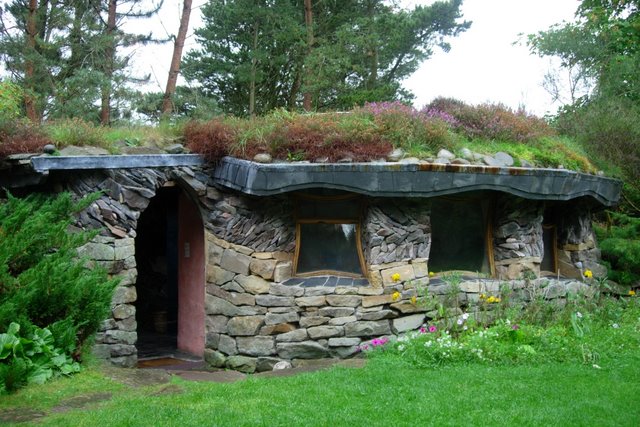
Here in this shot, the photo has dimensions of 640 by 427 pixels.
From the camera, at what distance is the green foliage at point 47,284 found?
5.79m

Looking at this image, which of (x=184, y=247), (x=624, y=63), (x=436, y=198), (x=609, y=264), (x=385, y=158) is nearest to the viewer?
(x=385, y=158)

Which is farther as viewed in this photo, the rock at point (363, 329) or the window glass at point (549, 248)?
the window glass at point (549, 248)

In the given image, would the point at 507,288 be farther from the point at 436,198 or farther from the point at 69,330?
the point at 69,330

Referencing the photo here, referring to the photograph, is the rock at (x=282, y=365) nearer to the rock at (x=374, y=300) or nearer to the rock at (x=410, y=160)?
the rock at (x=374, y=300)

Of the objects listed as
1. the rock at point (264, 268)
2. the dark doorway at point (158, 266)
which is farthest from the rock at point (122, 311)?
the dark doorway at point (158, 266)

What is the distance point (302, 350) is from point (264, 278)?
1.02 m

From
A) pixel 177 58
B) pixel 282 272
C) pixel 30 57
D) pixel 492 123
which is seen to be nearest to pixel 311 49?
pixel 177 58

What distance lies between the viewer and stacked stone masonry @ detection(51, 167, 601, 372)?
8344 millimetres

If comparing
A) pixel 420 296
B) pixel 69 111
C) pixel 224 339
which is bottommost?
pixel 224 339

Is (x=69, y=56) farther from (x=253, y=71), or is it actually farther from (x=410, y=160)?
(x=410, y=160)

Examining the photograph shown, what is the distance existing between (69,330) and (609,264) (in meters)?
9.09

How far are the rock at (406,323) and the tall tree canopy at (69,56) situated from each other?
9.93 metres

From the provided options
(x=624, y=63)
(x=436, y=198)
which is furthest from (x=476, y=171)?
(x=624, y=63)

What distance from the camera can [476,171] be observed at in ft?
28.8
